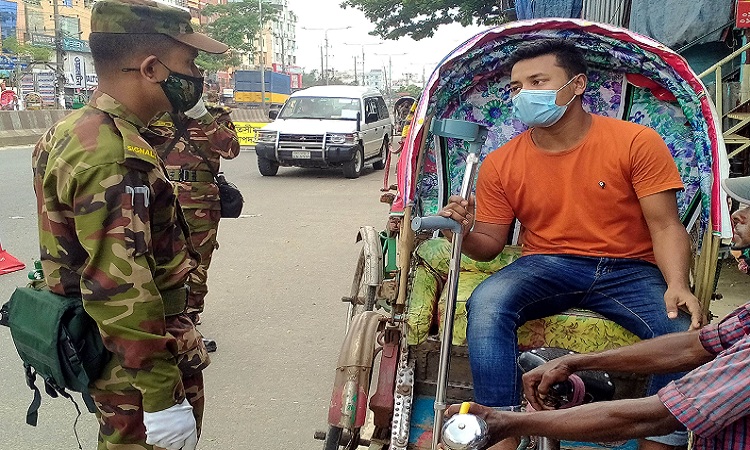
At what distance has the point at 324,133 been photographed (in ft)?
44.1

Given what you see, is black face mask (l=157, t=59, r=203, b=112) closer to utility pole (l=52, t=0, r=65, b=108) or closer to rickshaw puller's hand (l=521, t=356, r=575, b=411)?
rickshaw puller's hand (l=521, t=356, r=575, b=411)

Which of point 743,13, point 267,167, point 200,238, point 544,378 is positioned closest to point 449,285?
point 544,378

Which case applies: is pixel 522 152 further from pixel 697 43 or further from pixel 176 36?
pixel 697 43

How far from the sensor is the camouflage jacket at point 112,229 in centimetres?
191

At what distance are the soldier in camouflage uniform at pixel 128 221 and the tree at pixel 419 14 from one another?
20.6 meters

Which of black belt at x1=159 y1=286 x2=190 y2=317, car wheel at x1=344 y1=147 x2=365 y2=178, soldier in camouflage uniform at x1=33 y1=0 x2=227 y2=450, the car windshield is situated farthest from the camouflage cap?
the car windshield

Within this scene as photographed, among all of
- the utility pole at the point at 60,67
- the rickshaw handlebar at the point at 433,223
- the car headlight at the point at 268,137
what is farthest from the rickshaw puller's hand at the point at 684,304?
the utility pole at the point at 60,67

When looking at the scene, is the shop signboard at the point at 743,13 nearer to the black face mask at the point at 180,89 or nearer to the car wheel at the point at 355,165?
the black face mask at the point at 180,89

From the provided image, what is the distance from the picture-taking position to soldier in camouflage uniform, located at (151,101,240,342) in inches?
169

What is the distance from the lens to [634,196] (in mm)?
2977

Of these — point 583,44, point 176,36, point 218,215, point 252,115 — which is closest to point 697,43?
point 583,44

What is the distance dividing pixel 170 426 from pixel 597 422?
1187 mm

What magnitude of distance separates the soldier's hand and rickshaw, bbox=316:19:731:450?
0.80m

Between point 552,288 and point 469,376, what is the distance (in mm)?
508
